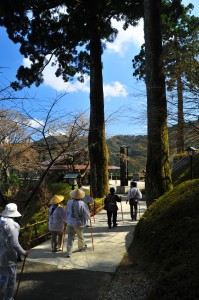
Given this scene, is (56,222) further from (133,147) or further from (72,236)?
(133,147)

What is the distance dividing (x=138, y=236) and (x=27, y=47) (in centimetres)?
1230

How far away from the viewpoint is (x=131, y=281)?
5.46 metres

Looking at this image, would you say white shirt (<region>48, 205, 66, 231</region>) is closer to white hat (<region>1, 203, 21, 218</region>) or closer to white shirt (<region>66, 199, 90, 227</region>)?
white shirt (<region>66, 199, 90, 227</region>)

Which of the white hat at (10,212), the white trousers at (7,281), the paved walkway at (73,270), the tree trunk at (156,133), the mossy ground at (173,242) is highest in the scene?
the tree trunk at (156,133)

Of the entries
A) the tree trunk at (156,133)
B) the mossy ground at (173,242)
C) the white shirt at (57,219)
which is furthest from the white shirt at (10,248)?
the tree trunk at (156,133)

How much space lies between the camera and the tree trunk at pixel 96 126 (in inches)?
670

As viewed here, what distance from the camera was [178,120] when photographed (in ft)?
29.4

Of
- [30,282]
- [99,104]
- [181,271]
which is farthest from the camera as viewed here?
[99,104]

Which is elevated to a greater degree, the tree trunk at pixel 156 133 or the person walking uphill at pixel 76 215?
the tree trunk at pixel 156 133

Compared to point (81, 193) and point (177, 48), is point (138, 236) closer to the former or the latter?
point (81, 193)

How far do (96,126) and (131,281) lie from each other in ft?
→ 40.1

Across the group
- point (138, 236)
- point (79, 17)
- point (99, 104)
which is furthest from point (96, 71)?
point (138, 236)

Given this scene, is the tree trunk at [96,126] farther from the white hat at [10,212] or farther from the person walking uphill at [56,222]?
the white hat at [10,212]

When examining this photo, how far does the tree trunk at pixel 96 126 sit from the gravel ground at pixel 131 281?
34.3ft
